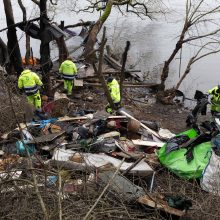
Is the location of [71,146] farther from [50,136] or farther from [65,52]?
[65,52]

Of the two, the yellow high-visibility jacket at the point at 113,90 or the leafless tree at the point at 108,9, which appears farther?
the leafless tree at the point at 108,9

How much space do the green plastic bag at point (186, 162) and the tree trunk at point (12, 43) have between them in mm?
7378

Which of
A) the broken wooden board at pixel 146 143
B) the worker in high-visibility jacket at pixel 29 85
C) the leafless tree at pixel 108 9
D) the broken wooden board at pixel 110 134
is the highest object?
the leafless tree at pixel 108 9

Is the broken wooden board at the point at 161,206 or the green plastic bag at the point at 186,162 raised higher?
the broken wooden board at the point at 161,206

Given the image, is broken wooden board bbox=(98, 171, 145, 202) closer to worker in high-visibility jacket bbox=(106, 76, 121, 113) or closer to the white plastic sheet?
the white plastic sheet

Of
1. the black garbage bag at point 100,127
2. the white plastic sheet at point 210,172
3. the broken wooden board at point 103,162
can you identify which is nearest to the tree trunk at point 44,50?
the black garbage bag at point 100,127

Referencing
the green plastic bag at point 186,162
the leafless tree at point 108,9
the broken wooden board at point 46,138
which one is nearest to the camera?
→ the green plastic bag at point 186,162

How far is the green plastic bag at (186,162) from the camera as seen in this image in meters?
6.42

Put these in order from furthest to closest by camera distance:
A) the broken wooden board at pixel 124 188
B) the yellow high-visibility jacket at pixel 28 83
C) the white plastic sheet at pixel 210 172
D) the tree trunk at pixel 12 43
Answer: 1. the tree trunk at pixel 12 43
2. the yellow high-visibility jacket at pixel 28 83
3. the white plastic sheet at pixel 210 172
4. the broken wooden board at pixel 124 188

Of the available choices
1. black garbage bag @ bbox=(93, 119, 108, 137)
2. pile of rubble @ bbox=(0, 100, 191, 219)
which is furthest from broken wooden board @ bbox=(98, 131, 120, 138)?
black garbage bag @ bbox=(93, 119, 108, 137)

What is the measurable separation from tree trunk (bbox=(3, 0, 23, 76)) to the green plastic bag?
7378mm

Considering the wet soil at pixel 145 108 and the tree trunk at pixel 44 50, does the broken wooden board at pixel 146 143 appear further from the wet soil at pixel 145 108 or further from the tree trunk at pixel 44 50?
the tree trunk at pixel 44 50

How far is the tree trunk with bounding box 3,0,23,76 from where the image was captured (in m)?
12.2

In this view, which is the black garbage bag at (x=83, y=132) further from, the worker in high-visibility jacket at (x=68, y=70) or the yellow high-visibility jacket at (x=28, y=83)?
the worker in high-visibility jacket at (x=68, y=70)
